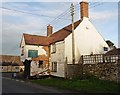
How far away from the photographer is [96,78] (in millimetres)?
23609

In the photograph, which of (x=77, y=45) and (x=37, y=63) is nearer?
(x=77, y=45)

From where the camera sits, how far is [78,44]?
32.1 meters

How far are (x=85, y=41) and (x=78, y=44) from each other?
139 centimetres

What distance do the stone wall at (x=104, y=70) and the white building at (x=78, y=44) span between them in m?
5.57

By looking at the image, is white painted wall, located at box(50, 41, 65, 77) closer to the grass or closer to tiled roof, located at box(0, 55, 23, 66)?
the grass

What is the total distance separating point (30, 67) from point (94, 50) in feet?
32.8

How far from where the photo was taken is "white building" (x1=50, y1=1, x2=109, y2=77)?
102ft

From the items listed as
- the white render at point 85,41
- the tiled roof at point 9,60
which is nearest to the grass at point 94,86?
the white render at point 85,41

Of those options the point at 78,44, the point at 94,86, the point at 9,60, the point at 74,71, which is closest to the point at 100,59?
the point at 74,71

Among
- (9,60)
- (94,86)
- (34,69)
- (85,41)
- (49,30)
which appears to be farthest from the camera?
(9,60)

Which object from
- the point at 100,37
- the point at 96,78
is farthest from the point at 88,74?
the point at 100,37

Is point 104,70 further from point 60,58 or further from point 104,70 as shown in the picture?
point 60,58

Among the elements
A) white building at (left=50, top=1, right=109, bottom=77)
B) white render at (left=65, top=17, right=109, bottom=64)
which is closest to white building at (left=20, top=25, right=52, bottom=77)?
white building at (left=50, top=1, right=109, bottom=77)

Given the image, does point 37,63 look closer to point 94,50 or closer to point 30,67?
point 30,67
